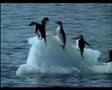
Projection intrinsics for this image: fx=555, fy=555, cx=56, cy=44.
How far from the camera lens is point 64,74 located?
4.55 meters

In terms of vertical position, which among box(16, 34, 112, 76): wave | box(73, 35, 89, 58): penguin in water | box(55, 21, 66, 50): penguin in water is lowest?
box(16, 34, 112, 76): wave

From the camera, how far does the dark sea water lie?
4539 mm

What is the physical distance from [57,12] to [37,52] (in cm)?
37

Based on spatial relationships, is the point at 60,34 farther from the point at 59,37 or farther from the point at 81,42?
the point at 81,42

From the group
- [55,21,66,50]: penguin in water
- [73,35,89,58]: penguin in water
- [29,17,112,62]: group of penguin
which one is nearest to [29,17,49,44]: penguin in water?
[29,17,112,62]: group of penguin

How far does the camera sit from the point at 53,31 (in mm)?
4570

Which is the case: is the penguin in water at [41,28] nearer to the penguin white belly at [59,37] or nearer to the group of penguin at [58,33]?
the group of penguin at [58,33]

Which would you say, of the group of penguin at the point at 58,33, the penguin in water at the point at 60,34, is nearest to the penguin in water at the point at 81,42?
the group of penguin at the point at 58,33

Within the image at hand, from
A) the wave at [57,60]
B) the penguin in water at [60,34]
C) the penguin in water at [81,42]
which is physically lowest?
the wave at [57,60]

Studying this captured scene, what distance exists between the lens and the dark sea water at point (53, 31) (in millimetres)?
4539

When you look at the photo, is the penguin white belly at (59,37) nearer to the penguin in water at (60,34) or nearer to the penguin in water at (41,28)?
the penguin in water at (60,34)

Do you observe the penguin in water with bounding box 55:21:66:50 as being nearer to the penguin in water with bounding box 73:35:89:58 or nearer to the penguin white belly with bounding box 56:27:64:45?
the penguin white belly with bounding box 56:27:64:45

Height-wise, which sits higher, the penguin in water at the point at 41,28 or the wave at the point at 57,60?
the penguin in water at the point at 41,28

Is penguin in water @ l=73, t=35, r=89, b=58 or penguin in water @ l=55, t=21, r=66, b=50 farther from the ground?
penguin in water @ l=55, t=21, r=66, b=50
